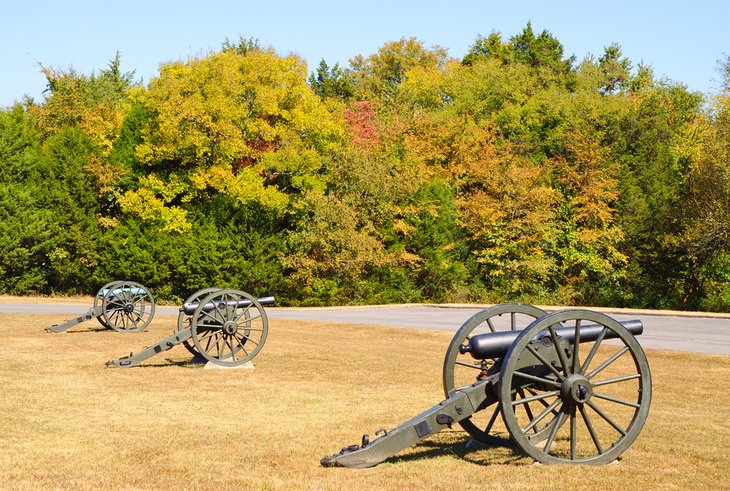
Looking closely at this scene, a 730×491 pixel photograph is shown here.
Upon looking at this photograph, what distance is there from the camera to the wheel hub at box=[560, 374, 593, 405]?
7.36 meters

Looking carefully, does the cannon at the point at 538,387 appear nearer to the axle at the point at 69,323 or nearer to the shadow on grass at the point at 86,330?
the axle at the point at 69,323

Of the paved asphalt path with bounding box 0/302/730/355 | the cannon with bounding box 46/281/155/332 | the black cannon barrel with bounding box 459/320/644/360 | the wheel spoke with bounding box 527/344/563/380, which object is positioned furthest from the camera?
the cannon with bounding box 46/281/155/332

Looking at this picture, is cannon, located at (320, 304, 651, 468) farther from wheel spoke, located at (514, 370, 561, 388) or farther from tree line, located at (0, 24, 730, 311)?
tree line, located at (0, 24, 730, 311)

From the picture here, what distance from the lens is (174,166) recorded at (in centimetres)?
3816

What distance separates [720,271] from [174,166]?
23406 mm

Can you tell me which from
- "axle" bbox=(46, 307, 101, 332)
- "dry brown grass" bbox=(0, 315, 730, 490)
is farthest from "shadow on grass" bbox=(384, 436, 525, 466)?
"axle" bbox=(46, 307, 101, 332)

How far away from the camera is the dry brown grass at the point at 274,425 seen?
713cm

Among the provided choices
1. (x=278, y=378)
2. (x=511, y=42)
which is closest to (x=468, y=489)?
(x=278, y=378)

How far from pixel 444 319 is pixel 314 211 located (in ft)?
35.8

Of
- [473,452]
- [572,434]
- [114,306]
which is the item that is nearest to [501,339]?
[572,434]

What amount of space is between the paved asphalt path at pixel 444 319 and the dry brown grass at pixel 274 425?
298 centimetres

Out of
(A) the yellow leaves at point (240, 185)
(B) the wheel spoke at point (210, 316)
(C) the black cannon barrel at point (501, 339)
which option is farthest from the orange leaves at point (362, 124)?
(C) the black cannon barrel at point (501, 339)

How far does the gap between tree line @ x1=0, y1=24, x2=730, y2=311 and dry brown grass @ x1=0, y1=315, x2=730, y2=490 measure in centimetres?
1901

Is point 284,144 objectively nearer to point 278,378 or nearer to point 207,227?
point 207,227
